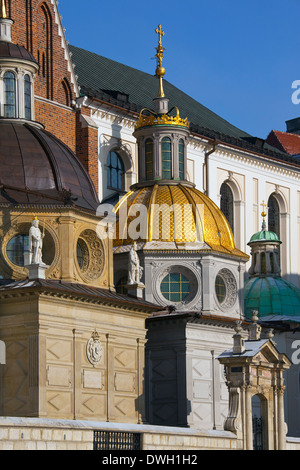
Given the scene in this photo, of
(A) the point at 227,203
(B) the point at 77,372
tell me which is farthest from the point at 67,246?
(A) the point at 227,203

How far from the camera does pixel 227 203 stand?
5950 centimetres

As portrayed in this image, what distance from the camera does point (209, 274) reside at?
151ft

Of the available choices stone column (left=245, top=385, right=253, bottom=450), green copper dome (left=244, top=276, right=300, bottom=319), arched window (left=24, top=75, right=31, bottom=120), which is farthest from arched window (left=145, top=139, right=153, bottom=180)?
stone column (left=245, top=385, right=253, bottom=450)

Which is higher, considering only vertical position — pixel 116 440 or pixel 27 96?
pixel 27 96

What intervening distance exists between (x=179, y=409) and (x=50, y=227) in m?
8.63

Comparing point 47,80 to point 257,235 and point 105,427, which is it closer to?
Answer: point 257,235

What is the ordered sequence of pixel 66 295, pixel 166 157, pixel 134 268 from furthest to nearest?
1. pixel 166 157
2. pixel 134 268
3. pixel 66 295

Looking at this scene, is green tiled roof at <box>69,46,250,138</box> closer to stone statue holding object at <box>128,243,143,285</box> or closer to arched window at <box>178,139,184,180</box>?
arched window at <box>178,139,184,180</box>

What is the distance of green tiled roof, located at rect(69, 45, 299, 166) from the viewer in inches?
2082

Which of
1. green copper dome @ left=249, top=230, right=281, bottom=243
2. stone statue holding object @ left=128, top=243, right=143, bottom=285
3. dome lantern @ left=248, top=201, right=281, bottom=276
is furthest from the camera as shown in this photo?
green copper dome @ left=249, top=230, right=281, bottom=243

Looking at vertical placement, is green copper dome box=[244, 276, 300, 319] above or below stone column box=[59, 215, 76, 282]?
above

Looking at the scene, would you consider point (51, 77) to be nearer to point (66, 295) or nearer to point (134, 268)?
point (134, 268)

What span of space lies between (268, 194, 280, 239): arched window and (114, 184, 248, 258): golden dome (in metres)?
15.2

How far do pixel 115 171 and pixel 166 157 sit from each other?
3.76 metres
